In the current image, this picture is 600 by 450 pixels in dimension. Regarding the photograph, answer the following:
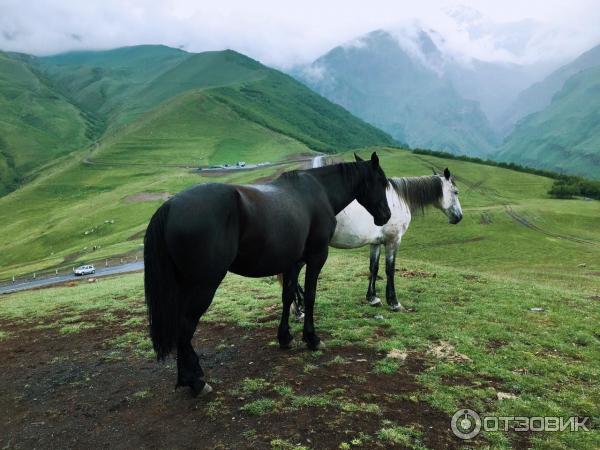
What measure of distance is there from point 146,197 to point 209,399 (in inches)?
3866

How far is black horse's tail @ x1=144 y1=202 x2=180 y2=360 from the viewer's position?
23.0 feet

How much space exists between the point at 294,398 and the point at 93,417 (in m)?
3.38

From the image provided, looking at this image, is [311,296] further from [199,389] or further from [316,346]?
[199,389]

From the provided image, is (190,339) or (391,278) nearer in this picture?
(190,339)

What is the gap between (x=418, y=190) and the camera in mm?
14383

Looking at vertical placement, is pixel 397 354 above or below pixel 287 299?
below

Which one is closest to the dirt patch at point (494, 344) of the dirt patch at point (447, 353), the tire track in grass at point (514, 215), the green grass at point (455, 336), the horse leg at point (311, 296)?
the green grass at point (455, 336)

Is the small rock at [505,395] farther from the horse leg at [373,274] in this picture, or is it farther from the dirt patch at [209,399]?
the horse leg at [373,274]

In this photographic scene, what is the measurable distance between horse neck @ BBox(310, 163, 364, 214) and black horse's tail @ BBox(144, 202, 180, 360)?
13.9 ft

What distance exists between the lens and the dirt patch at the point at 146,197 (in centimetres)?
9631

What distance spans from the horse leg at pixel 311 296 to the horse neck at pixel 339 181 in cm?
148

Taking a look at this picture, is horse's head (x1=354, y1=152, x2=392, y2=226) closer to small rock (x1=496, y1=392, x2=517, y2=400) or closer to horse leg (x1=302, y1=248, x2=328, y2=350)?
horse leg (x1=302, y1=248, x2=328, y2=350)

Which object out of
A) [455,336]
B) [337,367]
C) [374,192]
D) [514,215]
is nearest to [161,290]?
[337,367]

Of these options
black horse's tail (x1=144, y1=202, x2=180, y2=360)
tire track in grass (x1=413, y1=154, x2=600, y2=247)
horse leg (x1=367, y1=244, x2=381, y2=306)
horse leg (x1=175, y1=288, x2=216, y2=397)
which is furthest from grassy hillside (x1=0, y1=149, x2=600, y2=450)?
tire track in grass (x1=413, y1=154, x2=600, y2=247)
